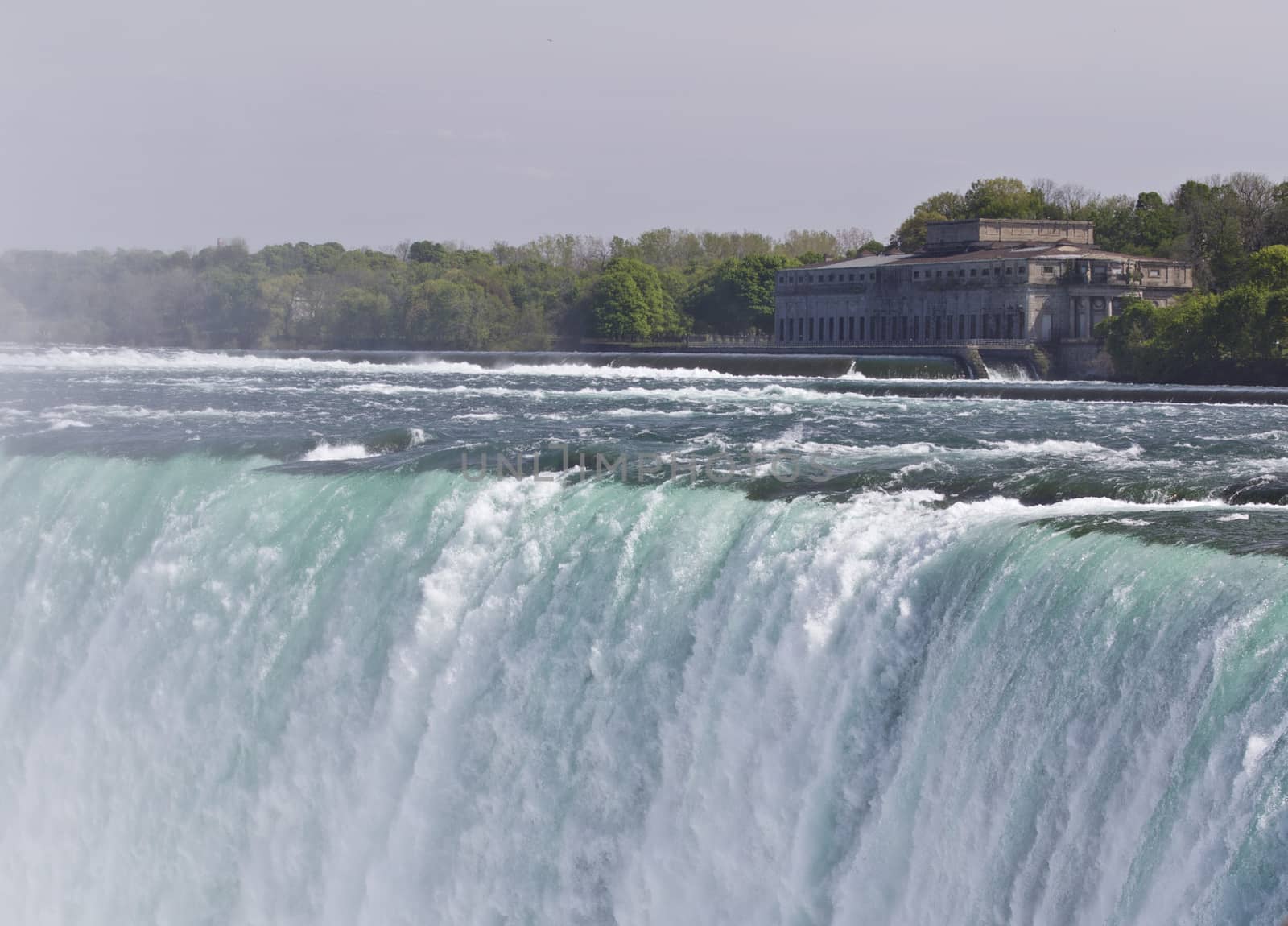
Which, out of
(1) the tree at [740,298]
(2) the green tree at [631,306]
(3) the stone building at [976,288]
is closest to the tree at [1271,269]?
(3) the stone building at [976,288]

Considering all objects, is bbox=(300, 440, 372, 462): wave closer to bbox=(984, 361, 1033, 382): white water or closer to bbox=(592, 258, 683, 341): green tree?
bbox=(984, 361, 1033, 382): white water

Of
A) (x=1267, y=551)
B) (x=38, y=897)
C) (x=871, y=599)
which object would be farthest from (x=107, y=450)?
(x=1267, y=551)

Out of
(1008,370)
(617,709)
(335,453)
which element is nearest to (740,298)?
(1008,370)

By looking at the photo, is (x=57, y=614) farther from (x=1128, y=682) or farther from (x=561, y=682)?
(x=1128, y=682)

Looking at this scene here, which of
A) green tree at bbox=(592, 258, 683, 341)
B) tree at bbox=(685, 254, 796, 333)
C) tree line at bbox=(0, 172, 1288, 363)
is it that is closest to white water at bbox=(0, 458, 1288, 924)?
tree line at bbox=(0, 172, 1288, 363)

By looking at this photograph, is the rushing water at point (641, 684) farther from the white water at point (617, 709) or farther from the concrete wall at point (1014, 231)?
the concrete wall at point (1014, 231)
